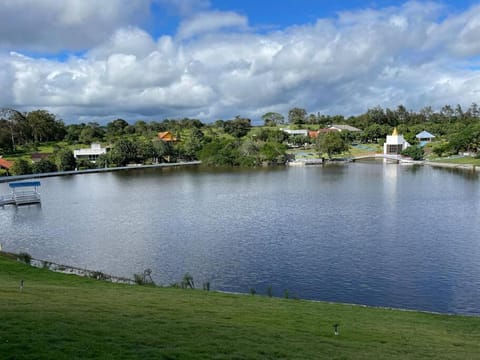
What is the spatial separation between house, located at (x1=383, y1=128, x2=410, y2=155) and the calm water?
6496 centimetres

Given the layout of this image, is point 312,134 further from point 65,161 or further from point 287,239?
point 287,239

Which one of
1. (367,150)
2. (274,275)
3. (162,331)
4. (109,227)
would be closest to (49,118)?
(367,150)

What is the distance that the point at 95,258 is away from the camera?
78.0ft

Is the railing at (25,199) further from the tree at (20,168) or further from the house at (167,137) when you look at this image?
the house at (167,137)

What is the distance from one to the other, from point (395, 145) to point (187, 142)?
54.1 metres

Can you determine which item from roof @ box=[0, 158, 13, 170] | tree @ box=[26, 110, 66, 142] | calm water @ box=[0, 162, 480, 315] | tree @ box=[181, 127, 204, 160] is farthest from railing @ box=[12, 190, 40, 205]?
tree @ box=[26, 110, 66, 142]

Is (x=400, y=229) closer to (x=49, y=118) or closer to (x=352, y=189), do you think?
(x=352, y=189)

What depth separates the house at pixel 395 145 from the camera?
113m

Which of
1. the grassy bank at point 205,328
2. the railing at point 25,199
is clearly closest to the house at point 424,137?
the railing at point 25,199

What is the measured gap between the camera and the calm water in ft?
61.6

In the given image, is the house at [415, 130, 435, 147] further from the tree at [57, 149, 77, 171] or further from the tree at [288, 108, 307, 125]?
the tree at [57, 149, 77, 171]

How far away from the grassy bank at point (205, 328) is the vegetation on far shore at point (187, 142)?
75.5 meters

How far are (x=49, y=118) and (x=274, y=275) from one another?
113 m

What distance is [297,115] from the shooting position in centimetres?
17350
